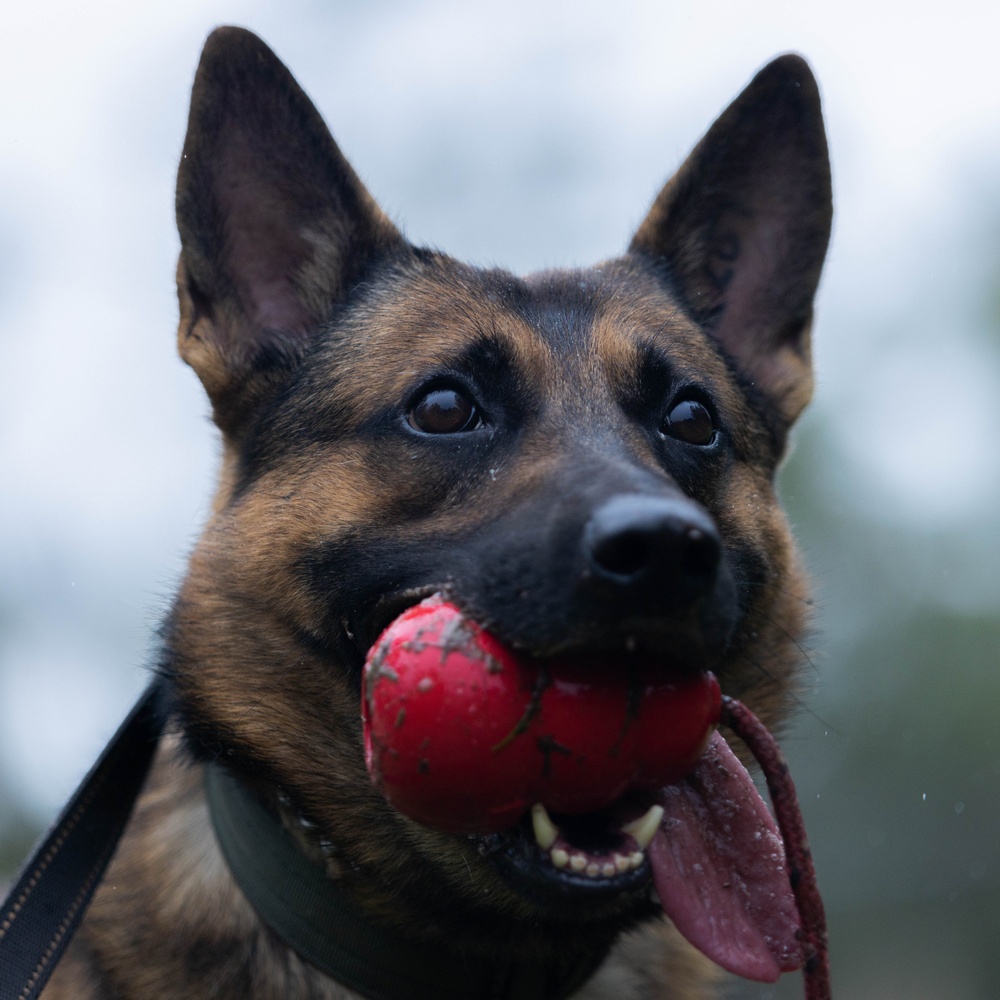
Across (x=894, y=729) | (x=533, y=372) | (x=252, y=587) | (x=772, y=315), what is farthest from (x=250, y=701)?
(x=894, y=729)

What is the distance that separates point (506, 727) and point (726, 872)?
0.71 meters

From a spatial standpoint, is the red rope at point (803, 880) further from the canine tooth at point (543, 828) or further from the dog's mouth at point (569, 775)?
the canine tooth at point (543, 828)

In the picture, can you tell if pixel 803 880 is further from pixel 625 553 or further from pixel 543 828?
pixel 625 553

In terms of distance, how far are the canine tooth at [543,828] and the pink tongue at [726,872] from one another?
233mm

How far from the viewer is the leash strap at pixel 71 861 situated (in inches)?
106

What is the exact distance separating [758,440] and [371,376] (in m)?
1.31

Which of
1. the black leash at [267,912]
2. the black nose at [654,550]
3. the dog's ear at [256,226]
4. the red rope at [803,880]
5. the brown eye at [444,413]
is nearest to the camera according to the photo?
the black nose at [654,550]

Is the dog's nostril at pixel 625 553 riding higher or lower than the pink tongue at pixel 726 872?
higher

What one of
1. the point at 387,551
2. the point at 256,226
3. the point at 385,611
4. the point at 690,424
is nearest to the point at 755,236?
the point at 690,424

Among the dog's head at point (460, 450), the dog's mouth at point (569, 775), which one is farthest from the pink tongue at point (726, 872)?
the dog's head at point (460, 450)

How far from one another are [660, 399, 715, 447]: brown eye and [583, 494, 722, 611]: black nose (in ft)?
3.36

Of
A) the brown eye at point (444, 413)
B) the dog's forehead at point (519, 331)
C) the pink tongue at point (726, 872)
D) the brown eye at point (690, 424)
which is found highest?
the dog's forehead at point (519, 331)

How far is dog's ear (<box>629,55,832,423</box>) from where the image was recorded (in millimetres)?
3855

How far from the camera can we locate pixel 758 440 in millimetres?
3703
